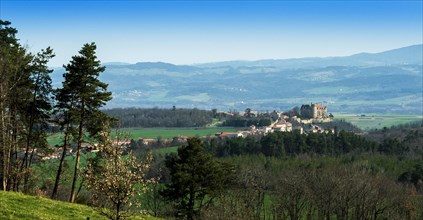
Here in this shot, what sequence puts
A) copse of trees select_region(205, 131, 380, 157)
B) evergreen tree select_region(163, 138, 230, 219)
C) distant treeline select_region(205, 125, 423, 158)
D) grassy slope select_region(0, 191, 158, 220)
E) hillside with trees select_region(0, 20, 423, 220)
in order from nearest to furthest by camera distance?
hillside with trees select_region(0, 20, 423, 220) → grassy slope select_region(0, 191, 158, 220) → evergreen tree select_region(163, 138, 230, 219) → distant treeline select_region(205, 125, 423, 158) → copse of trees select_region(205, 131, 380, 157)

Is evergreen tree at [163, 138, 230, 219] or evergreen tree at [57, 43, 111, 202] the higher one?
evergreen tree at [57, 43, 111, 202]

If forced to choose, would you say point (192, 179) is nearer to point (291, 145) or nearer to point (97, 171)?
point (97, 171)

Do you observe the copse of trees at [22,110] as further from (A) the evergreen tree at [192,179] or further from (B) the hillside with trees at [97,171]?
(A) the evergreen tree at [192,179]

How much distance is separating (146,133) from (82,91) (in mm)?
140125

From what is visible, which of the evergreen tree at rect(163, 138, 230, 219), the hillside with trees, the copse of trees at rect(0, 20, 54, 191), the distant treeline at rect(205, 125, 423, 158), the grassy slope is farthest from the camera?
the distant treeline at rect(205, 125, 423, 158)

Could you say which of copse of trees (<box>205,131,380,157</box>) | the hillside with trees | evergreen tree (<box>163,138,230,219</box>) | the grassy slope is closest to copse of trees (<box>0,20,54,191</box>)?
the hillside with trees

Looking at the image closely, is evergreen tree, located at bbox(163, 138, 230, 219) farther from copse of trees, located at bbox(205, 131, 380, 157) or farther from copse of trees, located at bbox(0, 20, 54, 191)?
copse of trees, located at bbox(205, 131, 380, 157)

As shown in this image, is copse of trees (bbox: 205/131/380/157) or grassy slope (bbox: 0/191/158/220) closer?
grassy slope (bbox: 0/191/158/220)

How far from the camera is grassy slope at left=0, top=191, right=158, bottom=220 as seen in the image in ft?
63.9

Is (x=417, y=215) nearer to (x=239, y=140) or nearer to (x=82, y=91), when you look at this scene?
(x=82, y=91)

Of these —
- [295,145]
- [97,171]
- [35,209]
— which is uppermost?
[97,171]

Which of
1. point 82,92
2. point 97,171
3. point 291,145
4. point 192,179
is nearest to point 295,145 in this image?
point 291,145

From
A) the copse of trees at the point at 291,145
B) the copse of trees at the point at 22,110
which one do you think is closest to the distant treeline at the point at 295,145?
the copse of trees at the point at 291,145

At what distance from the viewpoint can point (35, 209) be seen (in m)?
21.4
